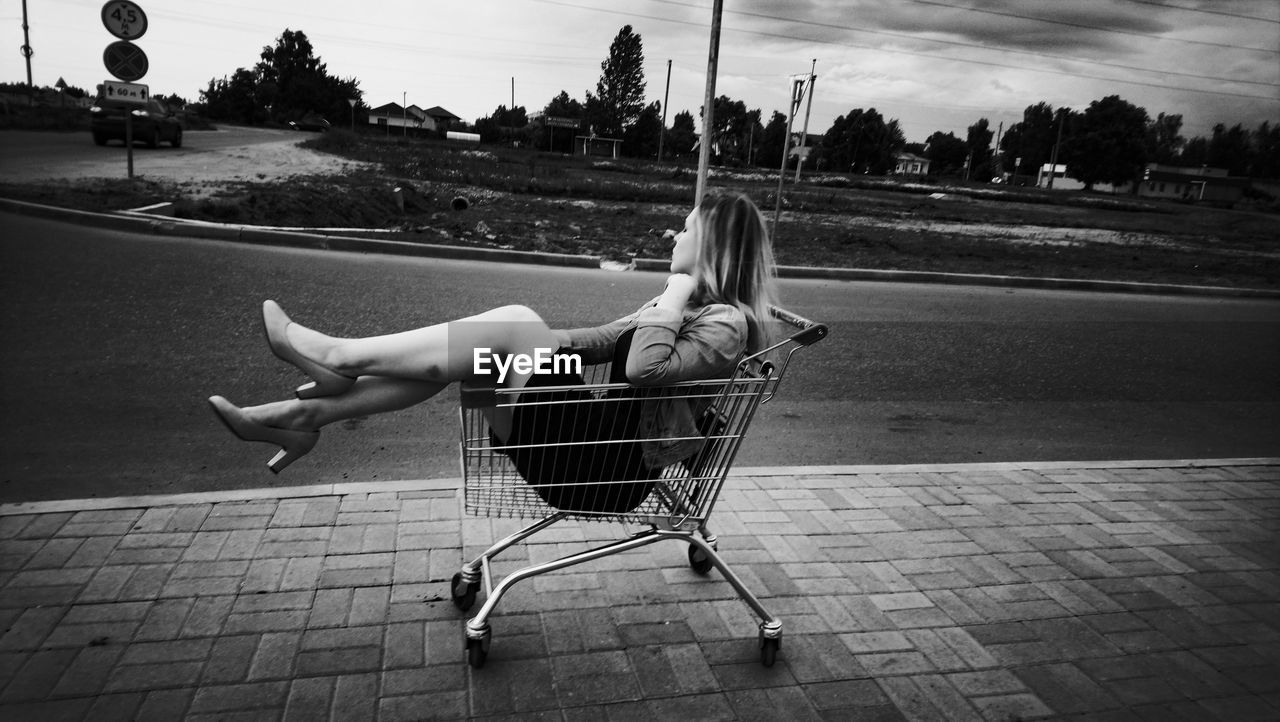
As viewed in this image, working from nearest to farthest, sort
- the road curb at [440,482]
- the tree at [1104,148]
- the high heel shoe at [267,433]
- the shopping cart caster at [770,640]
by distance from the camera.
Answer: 1. the high heel shoe at [267,433]
2. the shopping cart caster at [770,640]
3. the road curb at [440,482]
4. the tree at [1104,148]

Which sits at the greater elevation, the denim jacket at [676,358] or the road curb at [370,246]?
the denim jacket at [676,358]

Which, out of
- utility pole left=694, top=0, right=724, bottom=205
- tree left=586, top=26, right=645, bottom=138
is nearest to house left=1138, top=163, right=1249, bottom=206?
tree left=586, top=26, right=645, bottom=138

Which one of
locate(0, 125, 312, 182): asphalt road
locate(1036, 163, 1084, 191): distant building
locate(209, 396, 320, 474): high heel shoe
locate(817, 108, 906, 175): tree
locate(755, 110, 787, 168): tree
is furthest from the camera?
locate(817, 108, 906, 175): tree

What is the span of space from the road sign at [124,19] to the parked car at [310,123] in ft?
105

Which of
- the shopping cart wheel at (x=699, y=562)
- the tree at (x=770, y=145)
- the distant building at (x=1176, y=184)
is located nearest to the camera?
the shopping cart wheel at (x=699, y=562)

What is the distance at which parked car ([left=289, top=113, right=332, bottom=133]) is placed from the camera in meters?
43.7

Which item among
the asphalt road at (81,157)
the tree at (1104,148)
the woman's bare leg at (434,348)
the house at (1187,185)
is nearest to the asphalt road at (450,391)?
the woman's bare leg at (434,348)

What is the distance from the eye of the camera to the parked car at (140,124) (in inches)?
774

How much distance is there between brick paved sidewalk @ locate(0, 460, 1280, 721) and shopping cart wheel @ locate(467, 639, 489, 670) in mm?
40

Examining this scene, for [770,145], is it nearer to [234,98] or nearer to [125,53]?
[234,98]

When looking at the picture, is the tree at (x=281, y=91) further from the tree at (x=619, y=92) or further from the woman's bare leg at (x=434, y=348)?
the woman's bare leg at (x=434, y=348)

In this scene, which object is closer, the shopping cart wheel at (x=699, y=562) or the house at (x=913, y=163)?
the shopping cart wheel at (x=699, y=562)

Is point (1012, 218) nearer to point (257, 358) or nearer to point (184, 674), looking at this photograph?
point (257, 358)

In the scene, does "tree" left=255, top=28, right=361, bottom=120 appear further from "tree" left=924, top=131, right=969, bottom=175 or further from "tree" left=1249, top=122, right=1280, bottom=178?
"tree" left=924, top=131, right=969, bottom=175
